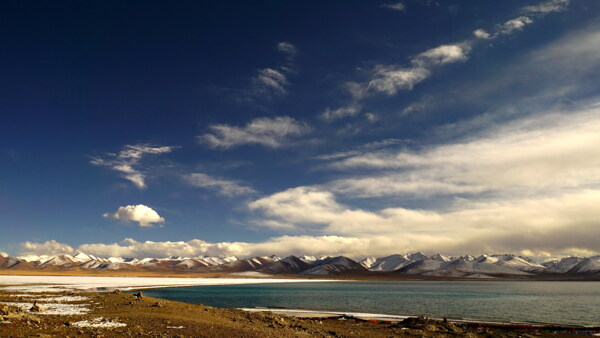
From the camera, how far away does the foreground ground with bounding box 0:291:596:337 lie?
94.0 feet

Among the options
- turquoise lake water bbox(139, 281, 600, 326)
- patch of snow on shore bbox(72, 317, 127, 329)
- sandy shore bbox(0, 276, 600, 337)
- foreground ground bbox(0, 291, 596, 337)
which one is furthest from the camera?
turquoise lake water bbox(139, 281, 600, 326)

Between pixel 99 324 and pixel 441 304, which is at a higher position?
pixel 99 324

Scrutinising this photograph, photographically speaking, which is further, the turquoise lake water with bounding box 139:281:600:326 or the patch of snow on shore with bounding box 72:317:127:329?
the turquoise lake water with bounding box 139:281:600:326

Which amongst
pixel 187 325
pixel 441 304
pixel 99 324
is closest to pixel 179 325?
pixel 187 325

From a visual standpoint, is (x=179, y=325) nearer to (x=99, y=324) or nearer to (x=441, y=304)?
(x=99, y=324)

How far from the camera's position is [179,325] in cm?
3297

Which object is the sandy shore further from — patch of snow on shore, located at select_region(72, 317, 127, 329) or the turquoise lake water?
the turquoise lake water

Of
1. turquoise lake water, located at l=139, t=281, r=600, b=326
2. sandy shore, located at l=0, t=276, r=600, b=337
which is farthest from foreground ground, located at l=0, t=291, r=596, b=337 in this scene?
turquoise lake water, located at l=139, t=281, r=600, b=326

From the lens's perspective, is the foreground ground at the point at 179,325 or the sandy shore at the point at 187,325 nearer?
the foreground ground at the point at 179,325

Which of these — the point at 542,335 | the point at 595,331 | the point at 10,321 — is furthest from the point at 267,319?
the point at 595,331

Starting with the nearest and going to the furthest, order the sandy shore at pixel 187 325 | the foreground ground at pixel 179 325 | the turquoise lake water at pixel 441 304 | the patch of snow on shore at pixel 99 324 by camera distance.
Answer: the foreground ground at pixel 179 325, the sandy shore at pixel 187 325, the patch of snow on shore at pixel 99 324, the turquoise lake water at pixel 441 304

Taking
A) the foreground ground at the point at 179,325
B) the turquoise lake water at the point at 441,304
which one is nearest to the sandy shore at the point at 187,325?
the foreground ground at the point at 179,325

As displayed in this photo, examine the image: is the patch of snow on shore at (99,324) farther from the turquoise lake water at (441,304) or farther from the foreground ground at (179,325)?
the turquoise lake water at (441,304)

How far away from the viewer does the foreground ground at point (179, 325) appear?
28656 mm
